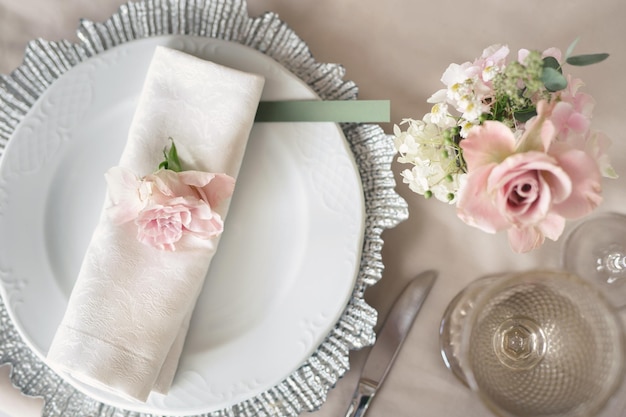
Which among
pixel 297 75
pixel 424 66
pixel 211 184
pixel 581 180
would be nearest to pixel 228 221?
pixel 211 184

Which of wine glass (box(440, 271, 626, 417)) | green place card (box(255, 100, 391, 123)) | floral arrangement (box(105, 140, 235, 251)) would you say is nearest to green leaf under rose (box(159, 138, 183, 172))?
floral arrangement (box(105, 140, 235, 251))

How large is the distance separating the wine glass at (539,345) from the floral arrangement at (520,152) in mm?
146

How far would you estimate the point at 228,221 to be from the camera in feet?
2.22

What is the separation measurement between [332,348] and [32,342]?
1.16 feet

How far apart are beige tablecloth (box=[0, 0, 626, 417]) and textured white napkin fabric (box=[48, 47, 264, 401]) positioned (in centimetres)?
16

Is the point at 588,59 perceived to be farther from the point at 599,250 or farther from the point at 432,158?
the point at 599,250

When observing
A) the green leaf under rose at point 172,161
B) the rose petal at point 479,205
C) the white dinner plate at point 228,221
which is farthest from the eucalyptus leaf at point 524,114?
the green leaf under rose at point 172,161

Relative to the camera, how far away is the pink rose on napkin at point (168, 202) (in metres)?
0.55

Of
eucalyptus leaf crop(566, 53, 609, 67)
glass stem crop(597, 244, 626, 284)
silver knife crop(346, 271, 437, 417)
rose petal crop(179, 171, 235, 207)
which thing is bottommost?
silver knife crop(346, 271, 437, 417)

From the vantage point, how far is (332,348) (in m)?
0.65

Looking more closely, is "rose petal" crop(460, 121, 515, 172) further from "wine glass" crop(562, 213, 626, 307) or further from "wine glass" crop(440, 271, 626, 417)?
"wine glass" crop(562, 213, 626, 307)

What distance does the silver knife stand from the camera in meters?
0.66

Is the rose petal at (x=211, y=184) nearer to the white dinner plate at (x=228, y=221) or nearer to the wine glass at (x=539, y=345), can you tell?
the white dinner plate at (x=228, y=221)

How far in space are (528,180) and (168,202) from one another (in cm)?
35
